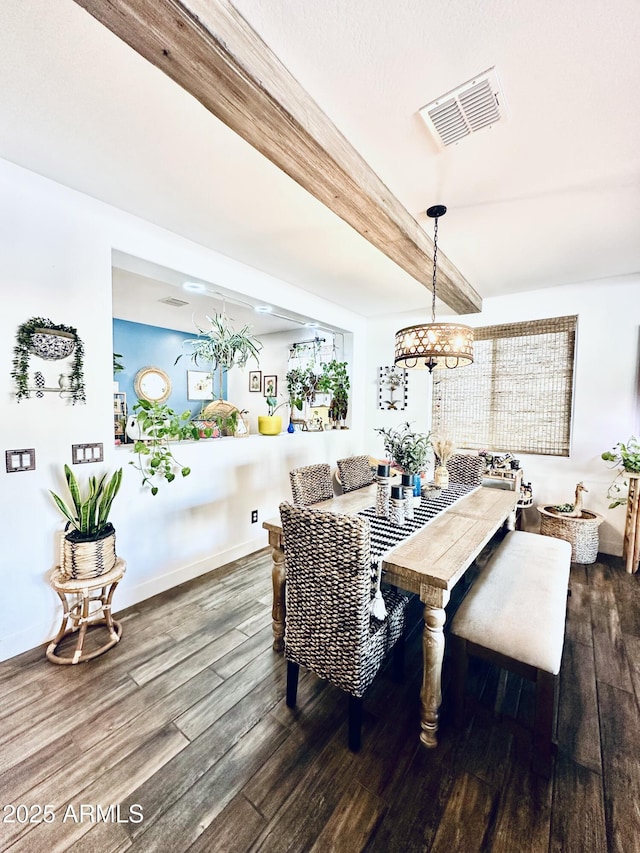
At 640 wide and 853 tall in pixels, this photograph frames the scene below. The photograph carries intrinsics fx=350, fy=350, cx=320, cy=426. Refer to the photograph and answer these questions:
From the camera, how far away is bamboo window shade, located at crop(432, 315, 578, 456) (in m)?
3.70

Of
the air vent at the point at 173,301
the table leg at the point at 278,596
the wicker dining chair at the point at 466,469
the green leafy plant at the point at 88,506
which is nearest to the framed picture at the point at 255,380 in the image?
the air vent at the point at 173,301

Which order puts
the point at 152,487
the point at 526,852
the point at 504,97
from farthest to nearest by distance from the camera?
the point at 152,487
the point at 504,97
the point at 526,852

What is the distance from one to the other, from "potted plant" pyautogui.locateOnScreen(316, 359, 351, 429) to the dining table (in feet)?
7.42

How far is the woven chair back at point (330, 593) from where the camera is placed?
138 cm

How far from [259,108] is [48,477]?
86.0 inches

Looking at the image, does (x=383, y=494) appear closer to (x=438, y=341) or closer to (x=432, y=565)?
(x=432, y=565)

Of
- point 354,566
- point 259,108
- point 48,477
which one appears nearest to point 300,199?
point 259,108

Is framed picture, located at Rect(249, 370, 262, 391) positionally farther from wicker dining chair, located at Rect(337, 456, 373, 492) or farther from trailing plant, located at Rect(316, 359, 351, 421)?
wicker dining chair, located at Rect(337, 456, 373, 492)

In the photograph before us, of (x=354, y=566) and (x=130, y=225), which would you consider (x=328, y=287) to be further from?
(x=354, y=566)

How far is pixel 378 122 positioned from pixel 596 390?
331 centimetres

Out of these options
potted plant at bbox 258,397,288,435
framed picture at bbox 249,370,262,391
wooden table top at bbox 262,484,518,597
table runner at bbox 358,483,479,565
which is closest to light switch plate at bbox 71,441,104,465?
wooden table top at bbox 262,484,518,597

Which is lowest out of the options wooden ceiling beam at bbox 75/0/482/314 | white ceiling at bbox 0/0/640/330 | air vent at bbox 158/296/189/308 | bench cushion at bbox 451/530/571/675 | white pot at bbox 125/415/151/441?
bench cushion at bbox 451/530/571/675

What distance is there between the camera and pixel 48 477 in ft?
6.85

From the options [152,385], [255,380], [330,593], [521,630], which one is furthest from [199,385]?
[521,630]
